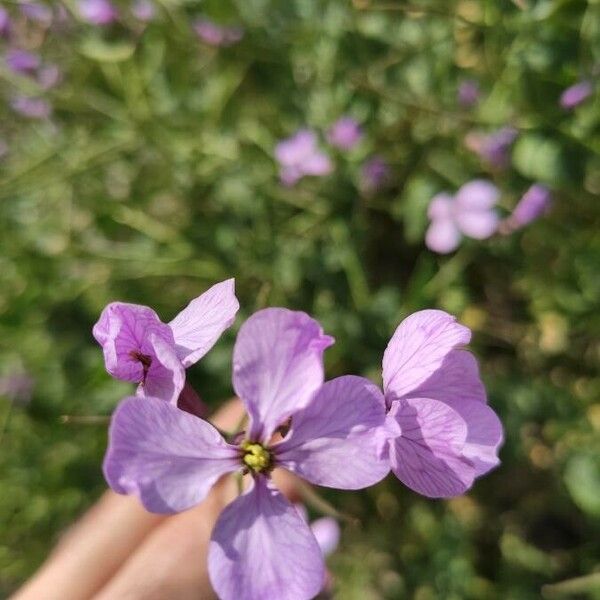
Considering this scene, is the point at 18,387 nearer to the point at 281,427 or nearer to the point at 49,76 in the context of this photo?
the point at 49,76

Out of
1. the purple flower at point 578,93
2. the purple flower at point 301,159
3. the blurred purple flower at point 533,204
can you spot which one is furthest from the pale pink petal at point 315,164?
the purple flower at point 578,93

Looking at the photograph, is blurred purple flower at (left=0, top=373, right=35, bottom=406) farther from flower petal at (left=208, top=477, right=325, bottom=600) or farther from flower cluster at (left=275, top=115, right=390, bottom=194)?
flower petal at (left=208, top=477, right=325, bottom=600)

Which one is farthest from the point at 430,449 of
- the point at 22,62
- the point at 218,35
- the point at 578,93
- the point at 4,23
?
the point at 4,23

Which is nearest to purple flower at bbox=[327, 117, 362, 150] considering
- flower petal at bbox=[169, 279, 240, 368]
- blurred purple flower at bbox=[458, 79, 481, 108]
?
blurred purple flower at bbox=[458, 79, 481, 108]

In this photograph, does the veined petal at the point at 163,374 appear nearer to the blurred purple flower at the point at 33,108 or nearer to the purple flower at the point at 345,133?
the purple flower at the point at 345,133

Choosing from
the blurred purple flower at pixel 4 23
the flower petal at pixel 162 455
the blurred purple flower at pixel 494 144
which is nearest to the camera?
the flower petal at pixel 162 455

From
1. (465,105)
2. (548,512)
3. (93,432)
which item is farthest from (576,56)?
(93,432)

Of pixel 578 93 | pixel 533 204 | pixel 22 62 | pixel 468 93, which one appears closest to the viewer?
pixel 578 93

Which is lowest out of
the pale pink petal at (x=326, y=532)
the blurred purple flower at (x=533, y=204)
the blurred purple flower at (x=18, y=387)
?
the pale pink petal at (x=326, y=532)
